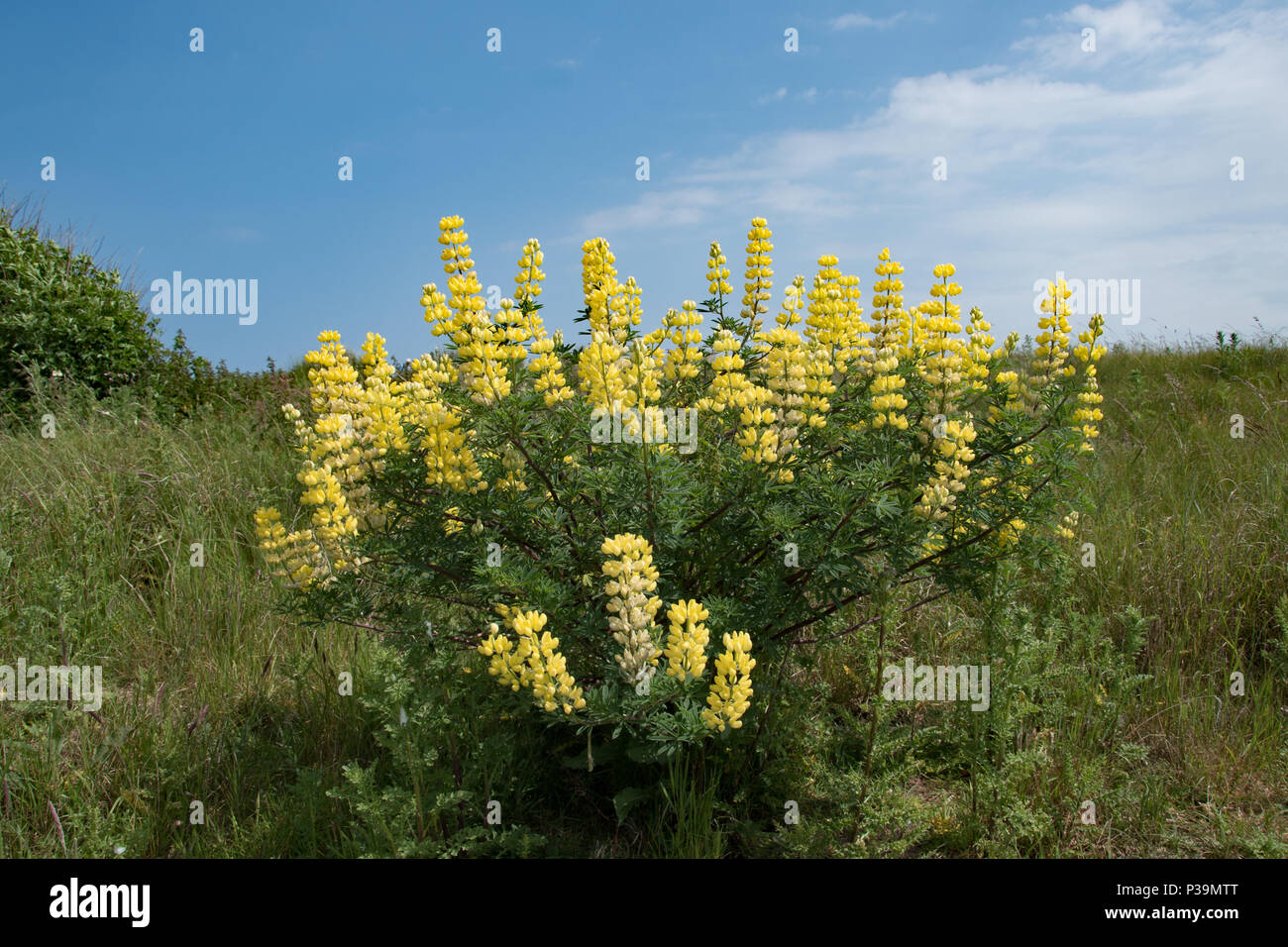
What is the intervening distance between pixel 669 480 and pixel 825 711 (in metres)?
2.02

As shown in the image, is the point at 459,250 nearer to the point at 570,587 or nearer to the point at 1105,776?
the point at 570,587

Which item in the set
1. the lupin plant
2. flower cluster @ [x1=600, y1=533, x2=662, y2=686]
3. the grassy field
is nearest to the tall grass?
the grassy field

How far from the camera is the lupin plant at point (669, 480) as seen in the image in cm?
269

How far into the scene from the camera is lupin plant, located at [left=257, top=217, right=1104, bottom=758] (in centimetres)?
269

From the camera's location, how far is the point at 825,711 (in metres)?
4.21

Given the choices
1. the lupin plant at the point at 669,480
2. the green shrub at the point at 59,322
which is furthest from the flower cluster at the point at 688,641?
the green shrub at the point at 59,322

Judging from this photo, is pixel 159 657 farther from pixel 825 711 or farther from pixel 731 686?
pixel 731 686

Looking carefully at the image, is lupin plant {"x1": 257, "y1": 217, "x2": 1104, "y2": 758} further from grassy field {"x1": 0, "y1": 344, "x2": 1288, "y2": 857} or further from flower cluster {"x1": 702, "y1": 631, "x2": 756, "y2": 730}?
grassy field {"x1": 0, "y1": 344, "x2": 1288, "y2": 857}

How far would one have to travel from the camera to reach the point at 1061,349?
324 cm

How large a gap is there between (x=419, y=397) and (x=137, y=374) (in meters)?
8.51

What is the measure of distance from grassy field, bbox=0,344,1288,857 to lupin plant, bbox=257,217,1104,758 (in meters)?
0.54

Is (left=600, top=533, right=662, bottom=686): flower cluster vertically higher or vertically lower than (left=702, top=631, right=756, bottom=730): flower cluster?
higher

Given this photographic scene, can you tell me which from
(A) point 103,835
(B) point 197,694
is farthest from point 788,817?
(B) point 197,694

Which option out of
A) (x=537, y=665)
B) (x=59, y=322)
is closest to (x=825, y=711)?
(x=537, y=665)
